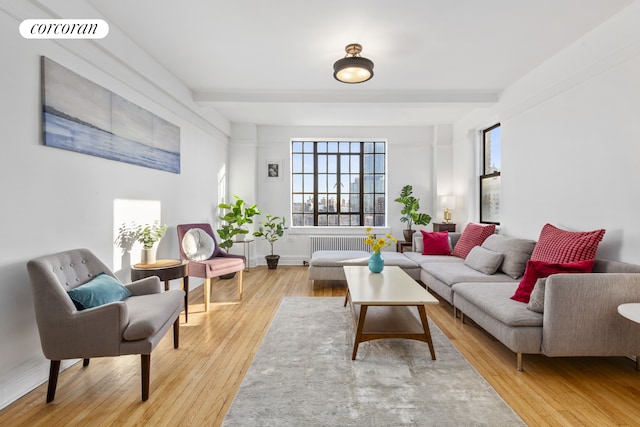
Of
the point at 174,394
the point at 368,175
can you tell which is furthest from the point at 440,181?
the point at 174,394

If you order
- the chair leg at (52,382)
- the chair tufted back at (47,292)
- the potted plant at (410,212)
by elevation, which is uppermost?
the potted plant at (410,212)

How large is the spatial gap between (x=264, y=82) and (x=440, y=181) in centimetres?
388

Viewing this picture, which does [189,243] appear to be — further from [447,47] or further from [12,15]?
[447,47]

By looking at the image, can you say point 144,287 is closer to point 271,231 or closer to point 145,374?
point 145,374

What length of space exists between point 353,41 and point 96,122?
245 cm

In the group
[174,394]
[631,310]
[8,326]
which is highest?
[631,310]

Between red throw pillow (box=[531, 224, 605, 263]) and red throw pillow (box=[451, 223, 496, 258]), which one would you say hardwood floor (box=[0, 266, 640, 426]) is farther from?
red throw pillow (box=[451, 223, 496, 258])

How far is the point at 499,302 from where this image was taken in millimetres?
2459

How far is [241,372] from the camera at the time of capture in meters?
2.22

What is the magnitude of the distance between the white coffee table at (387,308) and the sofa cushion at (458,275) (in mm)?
626

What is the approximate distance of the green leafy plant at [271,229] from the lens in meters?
5.84

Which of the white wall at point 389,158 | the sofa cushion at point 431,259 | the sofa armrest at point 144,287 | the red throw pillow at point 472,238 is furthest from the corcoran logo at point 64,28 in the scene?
the red throw pillow at point 472,238

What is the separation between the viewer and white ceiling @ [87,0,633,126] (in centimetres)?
246

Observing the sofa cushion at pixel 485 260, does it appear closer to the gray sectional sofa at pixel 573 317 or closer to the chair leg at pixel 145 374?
the gray sectional sofa at pixel 573 317
